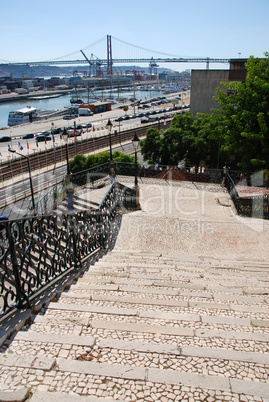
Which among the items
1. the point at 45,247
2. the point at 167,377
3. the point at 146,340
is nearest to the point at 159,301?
the point at 146,340

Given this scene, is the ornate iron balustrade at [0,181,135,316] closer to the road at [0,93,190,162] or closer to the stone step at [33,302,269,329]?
the stone step at [33,302,269,329]

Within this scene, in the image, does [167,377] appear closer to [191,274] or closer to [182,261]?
[191,274]

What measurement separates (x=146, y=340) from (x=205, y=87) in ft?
113

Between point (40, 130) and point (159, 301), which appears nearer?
point (159, 301)

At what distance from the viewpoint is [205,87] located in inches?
1347

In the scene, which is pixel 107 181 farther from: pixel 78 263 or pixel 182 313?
pixel 182 313

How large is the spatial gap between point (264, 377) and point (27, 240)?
2816 mm

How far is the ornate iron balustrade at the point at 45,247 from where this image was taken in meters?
3.58

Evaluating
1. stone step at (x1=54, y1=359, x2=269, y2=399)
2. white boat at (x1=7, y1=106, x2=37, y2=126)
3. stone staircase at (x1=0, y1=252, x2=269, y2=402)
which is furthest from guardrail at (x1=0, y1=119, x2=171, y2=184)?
stone step at (x1=54, y1=359, x2=269, y2=399)

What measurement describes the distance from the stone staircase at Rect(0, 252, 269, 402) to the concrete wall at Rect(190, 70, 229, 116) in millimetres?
32197

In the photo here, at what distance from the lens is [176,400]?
2.45 m

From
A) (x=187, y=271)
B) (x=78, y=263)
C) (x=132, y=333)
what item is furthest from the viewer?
(x=187, y=271)

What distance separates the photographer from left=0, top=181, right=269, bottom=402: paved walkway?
256 centimetres

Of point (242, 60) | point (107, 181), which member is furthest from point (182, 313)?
point (242, 60)
